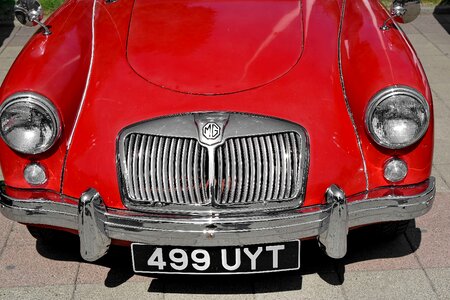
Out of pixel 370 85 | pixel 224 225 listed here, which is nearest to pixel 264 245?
pixel 224 225

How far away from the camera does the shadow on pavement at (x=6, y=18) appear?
26.5ft

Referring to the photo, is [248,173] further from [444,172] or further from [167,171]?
[444,172]

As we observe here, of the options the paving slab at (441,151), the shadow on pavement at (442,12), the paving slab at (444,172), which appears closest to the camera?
the paving slab at (444,172)

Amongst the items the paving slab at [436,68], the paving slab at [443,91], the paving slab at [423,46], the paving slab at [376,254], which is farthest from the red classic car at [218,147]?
the paving slab at [423,46]

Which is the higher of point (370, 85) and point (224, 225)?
point (370, 85)

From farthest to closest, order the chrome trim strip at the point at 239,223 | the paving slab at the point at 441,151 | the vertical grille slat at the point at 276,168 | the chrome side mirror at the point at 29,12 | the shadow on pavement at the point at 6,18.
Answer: the shadow on pavement at the point at 6,18, the paving slab at the point at 441,151, the chrome side mirror at the point at 29,12, the vertical grille slat at the point at 276,168, the chrome trim strip at the point at 239,223

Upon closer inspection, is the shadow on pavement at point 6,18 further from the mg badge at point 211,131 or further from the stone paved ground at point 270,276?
the mg badge at point 211,131

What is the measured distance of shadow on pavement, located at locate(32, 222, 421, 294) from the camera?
3686 millimetres

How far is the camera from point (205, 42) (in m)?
3.71

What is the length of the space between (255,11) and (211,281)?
4.42 feet

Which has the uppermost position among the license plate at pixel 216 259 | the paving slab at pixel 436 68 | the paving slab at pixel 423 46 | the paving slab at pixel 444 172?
the license plate at pixel 216 259

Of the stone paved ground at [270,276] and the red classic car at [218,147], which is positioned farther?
the stone paved ground at [270,276]

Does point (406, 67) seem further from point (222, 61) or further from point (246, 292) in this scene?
point (246, 292)

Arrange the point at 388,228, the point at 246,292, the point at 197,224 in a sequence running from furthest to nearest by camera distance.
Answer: the point at 388,228
the point at 246,292
the point at 197,224
